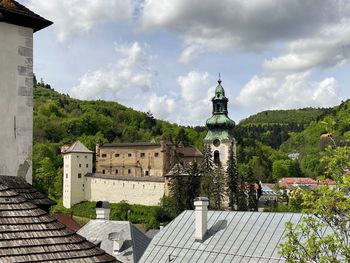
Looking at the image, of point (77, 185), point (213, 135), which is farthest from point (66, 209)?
point (213, 135)

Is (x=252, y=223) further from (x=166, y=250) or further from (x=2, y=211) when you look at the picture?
(x=2, y=211)

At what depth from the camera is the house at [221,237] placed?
1938 centimetres

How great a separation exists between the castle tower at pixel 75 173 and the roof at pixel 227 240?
64460mm

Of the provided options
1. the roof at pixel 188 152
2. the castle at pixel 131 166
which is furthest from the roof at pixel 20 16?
the roof at pixel 188 152

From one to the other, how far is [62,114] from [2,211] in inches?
5870

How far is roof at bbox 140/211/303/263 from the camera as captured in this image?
1930cm

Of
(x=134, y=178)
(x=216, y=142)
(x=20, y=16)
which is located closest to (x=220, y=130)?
(x=216, y=142)

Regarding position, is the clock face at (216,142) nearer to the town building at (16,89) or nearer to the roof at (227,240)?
the roof at (227,240)

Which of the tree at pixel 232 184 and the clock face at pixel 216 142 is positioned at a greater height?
the clock face at pixel 216 142

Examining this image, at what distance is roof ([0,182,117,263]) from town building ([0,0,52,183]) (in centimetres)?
184

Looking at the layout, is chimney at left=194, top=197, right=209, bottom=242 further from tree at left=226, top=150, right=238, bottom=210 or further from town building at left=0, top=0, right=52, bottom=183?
tree at left=226, top=150, right=238, bottom=210

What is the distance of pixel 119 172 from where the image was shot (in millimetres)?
95625

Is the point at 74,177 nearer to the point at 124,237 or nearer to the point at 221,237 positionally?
the point at 124,237

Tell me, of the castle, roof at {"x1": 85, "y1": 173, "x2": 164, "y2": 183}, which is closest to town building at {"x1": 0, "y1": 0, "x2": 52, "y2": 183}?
the castle
